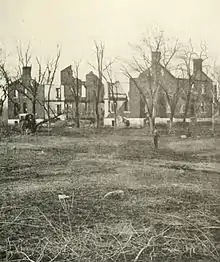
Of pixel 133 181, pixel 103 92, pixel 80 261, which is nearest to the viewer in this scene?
pixel 80 261

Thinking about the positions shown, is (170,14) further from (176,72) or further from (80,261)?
(80,261)

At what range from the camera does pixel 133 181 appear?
5.05 ft

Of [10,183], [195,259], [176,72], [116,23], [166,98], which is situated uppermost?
[116,23]

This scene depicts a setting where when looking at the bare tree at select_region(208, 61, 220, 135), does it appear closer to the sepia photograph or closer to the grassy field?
the sepia photograph

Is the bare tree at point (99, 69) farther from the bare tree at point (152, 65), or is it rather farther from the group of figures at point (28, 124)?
the group of figures at point (28, 124)

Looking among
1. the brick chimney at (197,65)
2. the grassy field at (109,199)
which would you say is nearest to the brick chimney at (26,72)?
the grassy field at (109,199)

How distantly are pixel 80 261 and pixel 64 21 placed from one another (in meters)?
1.05

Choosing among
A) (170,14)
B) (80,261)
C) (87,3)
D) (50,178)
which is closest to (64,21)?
(87,3)

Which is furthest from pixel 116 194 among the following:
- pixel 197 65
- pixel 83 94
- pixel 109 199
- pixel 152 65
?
pixel 197 65

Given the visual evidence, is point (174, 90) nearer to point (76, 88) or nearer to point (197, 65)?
point (197, 65)

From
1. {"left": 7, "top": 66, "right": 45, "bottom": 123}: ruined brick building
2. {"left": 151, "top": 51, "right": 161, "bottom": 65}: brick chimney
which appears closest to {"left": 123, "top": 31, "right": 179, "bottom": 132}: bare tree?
{"left": 151, "top": 51, "right": 161, "bottom": 65}: brick chimney

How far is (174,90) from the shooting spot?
5.32 ft

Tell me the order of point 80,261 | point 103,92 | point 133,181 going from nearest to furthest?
point 80,261, point 133,181, point 103,92

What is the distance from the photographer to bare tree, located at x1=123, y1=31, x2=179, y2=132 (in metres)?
1.61
